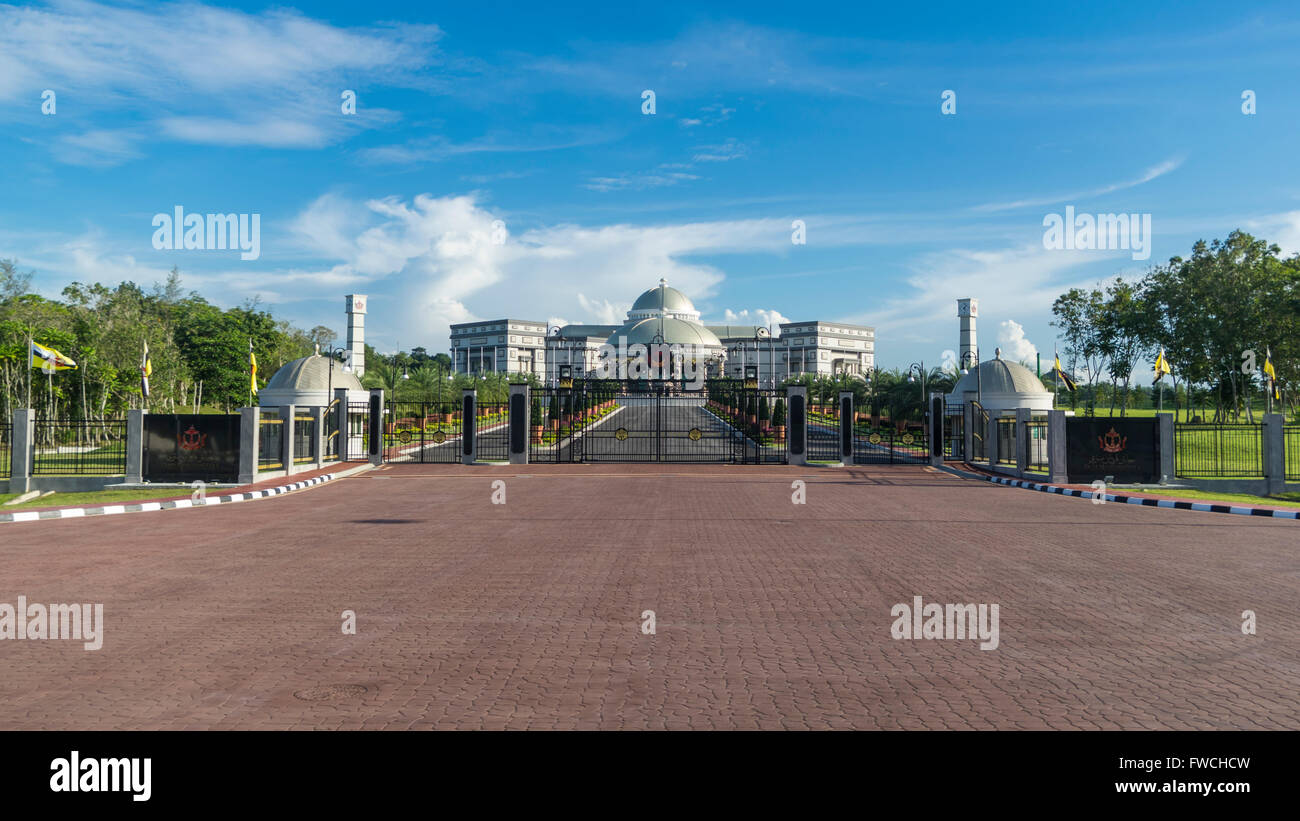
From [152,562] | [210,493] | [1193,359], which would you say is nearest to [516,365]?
[1193,359]

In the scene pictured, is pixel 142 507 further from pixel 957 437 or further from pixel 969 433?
pixel 957 437

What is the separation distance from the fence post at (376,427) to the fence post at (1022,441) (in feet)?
67.0

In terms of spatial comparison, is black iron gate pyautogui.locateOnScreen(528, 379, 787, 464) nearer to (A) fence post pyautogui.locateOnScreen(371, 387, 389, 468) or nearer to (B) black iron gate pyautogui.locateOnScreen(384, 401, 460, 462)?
(B) black iron gate pyautogui.locateOnScreen(384, 401, 460, 462)

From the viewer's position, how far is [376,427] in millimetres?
29938

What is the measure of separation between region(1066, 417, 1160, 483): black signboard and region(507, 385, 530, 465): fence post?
1704cm

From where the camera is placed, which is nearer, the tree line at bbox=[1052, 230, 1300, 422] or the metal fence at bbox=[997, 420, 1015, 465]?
the metal fence at bbox=[997, 420, 1015, 465]

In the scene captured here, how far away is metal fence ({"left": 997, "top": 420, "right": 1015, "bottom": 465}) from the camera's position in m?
27.9

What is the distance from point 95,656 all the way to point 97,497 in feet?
53.6

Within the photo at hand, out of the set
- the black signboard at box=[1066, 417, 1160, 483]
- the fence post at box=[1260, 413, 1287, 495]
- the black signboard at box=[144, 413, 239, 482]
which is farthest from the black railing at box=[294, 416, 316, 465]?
the fence post at box=[1260, 413, 1287, 495]

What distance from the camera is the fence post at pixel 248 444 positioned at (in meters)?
22.5

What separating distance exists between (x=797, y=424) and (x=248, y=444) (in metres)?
17.4

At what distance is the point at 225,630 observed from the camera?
6.90 m

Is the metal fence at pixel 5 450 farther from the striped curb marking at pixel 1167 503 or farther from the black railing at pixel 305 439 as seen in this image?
the striped curb marking at pixel 1167 503
